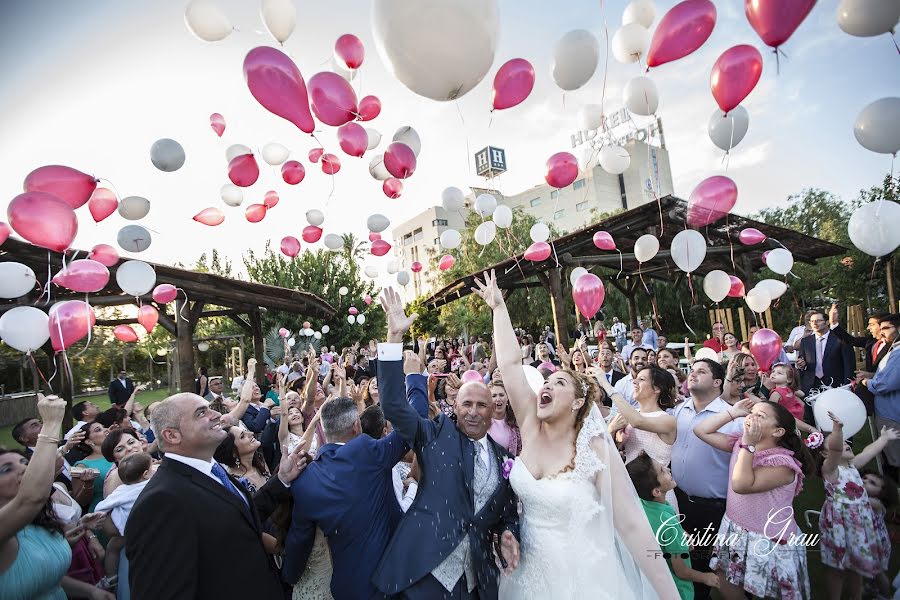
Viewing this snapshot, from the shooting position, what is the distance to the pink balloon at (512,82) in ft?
13.6

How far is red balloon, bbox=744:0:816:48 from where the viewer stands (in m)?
2.76

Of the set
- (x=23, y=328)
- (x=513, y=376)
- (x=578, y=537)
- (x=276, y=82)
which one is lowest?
(x=578, y=537)

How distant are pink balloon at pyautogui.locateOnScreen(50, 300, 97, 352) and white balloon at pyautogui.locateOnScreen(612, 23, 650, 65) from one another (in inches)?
236

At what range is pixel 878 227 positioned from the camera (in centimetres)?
388

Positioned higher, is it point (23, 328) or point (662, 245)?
point (662, 245)

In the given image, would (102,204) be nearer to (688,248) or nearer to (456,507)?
(456,507)

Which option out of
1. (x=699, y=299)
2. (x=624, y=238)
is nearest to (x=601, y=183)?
(x=699, y=299)

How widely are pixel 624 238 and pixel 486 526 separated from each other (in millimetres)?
9036

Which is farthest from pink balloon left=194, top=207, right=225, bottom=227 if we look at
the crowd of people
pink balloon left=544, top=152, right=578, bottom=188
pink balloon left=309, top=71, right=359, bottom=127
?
pink balloon left=544, top=152, right=578, bottom=188

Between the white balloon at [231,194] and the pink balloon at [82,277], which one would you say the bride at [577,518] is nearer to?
the pink balloon at [82,277]

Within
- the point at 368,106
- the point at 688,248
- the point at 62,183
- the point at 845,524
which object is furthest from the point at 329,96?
the point at 845,524

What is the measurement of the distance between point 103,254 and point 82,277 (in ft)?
3.14

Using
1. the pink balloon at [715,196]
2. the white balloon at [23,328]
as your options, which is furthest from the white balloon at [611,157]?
the white balloon at [23,328]

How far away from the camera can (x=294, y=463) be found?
214 centimetres
